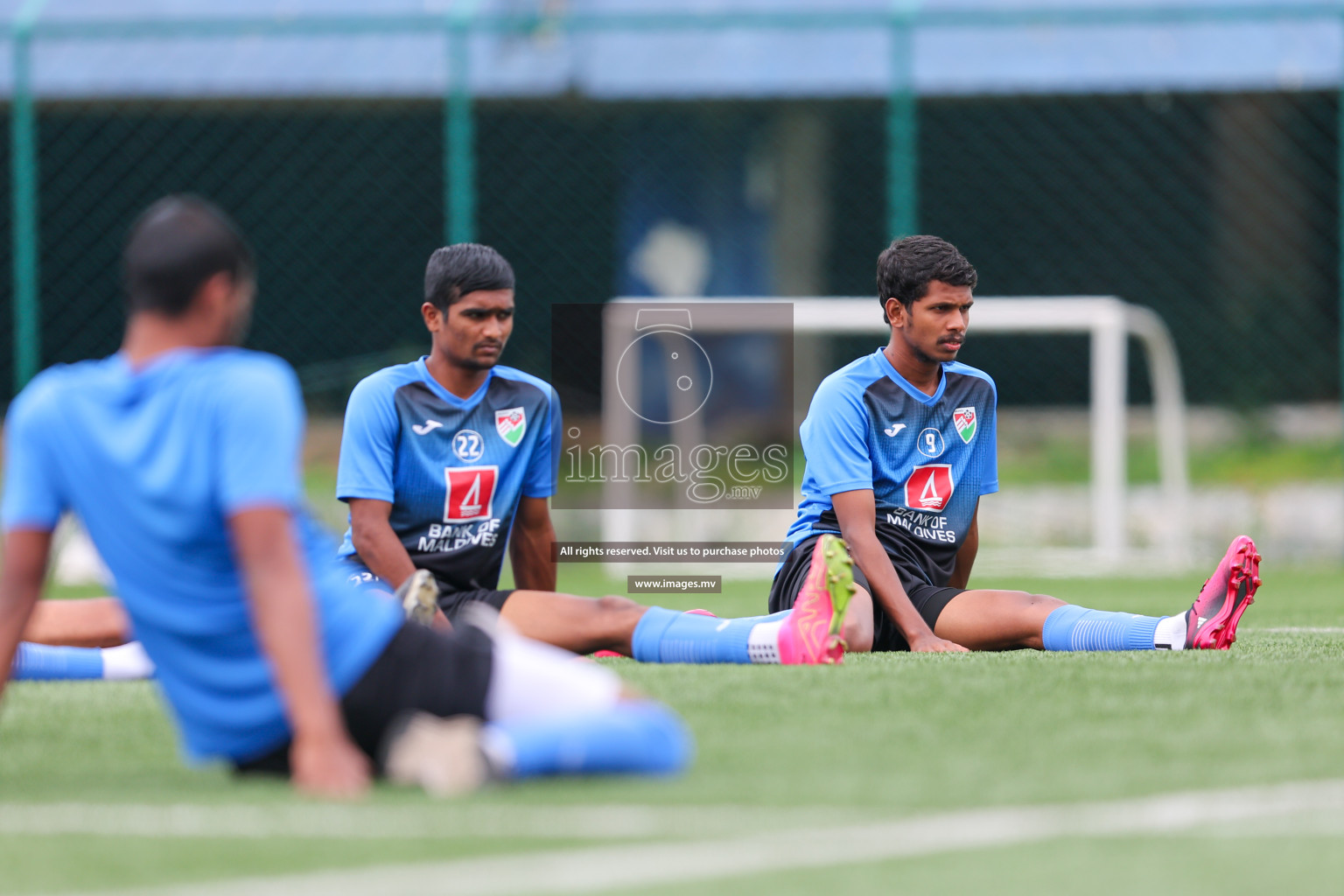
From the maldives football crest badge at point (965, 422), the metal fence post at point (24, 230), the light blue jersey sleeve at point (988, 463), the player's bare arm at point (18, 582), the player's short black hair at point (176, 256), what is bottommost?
the player's bare arm at point (18, 582)

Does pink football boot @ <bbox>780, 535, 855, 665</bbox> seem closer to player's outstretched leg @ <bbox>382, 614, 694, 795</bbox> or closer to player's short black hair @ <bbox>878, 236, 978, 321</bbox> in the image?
player's short black hair @ <bbox>878, 236, 978, 321</bbox>

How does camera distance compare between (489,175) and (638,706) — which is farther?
(489,175)

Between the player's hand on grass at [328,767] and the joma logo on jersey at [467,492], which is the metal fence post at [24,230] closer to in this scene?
the joma logo on jersey at [467,492]

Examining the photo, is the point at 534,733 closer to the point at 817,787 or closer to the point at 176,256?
the point at 817,787

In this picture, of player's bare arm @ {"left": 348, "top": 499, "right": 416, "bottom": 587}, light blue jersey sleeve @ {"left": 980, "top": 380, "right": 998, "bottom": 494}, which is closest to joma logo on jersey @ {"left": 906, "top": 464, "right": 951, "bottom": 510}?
light blue jersey sleeve @ {"left": 980, "top": 380, "right": 998, "bottom": 494}

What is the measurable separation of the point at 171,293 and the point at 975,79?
24.2 ft

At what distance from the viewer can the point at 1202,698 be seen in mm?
3926

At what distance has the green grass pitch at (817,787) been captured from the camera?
7.84 feet

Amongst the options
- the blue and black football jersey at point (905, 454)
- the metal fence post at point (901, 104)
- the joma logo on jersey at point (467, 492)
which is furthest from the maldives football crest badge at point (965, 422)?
the metal fence post at point (901, 104)

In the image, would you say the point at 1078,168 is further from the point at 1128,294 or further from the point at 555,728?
the point at 555,728

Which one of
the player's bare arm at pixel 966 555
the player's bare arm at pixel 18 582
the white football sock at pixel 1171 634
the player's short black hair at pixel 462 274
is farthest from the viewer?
the player's bare arm at pixel 966 555

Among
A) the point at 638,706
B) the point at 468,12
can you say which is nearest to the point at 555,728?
the point at 638,706

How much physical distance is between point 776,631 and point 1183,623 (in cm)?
111

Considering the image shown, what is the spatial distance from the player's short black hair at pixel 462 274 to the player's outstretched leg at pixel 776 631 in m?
0.99
